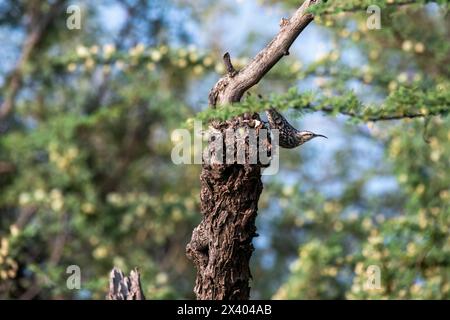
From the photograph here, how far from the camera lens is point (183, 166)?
315 inches

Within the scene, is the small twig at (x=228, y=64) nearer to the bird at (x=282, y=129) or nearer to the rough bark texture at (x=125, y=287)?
the bird at (x=282, y=129)

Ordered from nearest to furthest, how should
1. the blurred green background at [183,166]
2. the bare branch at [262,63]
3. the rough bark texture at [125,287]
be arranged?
the bare branch at [262,63], the rough bark texture at [125,287], the blurred green background at [183,166]

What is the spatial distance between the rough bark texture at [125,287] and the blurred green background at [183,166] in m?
0.78

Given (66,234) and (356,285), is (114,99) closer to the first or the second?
(66,234)

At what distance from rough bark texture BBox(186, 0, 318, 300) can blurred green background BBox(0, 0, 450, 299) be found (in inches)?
7.1

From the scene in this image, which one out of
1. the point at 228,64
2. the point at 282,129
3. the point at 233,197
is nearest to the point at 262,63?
the point at 228,64

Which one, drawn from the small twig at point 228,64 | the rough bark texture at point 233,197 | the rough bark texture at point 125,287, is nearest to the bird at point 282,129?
the rough bark texture at point 233,197

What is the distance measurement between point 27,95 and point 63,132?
113 centimetres

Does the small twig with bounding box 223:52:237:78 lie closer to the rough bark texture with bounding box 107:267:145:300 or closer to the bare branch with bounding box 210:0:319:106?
the bare branch with bounding box 210:0:319:106

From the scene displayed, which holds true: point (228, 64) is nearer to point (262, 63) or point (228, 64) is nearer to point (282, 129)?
point (262, 63)

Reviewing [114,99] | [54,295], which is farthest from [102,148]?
[54,295]

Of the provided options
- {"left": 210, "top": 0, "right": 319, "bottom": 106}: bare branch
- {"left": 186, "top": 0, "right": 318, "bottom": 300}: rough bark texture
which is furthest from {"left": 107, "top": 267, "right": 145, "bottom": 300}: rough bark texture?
{"left": 210, "top": 0, "right": 319, "bottom": 106}: bare branch

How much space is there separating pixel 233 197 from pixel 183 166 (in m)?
5.22

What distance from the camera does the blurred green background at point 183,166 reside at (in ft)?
14.2
